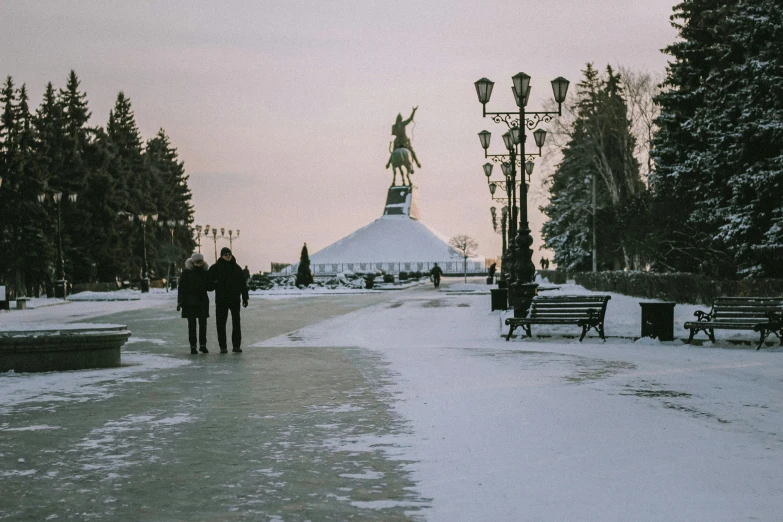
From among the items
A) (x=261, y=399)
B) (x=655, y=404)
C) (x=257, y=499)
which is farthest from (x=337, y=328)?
(x=257, y=499)

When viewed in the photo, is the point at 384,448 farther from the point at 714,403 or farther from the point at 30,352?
the point at 30,352

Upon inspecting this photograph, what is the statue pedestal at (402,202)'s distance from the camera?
138m

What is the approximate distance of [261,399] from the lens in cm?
977

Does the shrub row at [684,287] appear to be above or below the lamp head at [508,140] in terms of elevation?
below

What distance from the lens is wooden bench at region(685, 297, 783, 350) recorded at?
1517 centimetres

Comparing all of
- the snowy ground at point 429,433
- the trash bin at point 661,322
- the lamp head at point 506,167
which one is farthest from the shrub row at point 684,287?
the snowy ground at point 429,433

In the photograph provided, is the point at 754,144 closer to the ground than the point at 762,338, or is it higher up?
higher up

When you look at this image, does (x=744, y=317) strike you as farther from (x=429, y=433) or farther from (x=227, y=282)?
(x=429, y=433)

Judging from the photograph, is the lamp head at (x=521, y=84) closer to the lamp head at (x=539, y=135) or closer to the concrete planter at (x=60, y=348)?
the lamp head at (x=539, y=135)

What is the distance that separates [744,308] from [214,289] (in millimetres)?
9477

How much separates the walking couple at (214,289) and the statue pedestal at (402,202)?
122m

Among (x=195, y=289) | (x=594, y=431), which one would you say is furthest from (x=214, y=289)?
(x=594, y=431)

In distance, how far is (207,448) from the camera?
708 centimetres

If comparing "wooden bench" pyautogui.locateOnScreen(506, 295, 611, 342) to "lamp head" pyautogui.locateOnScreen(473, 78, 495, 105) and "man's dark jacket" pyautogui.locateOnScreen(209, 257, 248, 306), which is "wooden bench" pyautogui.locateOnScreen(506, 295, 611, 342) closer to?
"man's dark jacket" pyautogui.locateOnScreen(209, 257, 248, 306)
